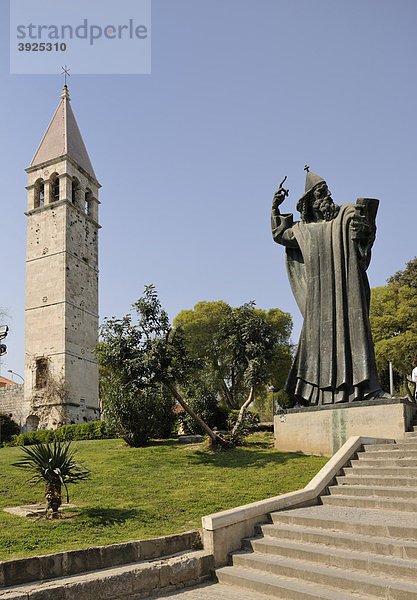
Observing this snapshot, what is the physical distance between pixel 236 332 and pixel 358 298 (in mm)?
5002

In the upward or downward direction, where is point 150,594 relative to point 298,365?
downward

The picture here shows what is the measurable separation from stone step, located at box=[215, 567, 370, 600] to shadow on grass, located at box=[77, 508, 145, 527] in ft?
5.71

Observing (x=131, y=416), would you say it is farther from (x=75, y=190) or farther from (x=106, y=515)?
(x=75, y=190)

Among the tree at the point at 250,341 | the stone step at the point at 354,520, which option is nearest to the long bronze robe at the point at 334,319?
the tree at the point at 250,341

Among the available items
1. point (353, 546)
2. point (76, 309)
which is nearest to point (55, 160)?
point (76, 309)

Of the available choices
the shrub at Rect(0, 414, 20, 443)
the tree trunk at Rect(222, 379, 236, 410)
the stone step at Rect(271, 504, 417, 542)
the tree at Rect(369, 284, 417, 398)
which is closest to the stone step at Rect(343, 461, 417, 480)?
the stone step at Rect(271, 504, 417, 542)

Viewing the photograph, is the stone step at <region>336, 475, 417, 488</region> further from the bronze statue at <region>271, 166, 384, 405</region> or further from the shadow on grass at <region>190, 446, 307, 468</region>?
the bronze statue at <region>271, 166, 384, 405</region>

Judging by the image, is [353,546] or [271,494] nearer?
[353,546]

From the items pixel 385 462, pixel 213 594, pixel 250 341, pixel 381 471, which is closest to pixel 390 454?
pixel 385 462

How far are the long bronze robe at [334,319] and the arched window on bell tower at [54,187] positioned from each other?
29331mm

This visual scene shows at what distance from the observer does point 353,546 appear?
512 centimetres

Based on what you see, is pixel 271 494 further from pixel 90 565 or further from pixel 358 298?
pixel 358 298

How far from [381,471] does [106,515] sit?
3857 millimetres

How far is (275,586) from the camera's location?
15.8 ft
